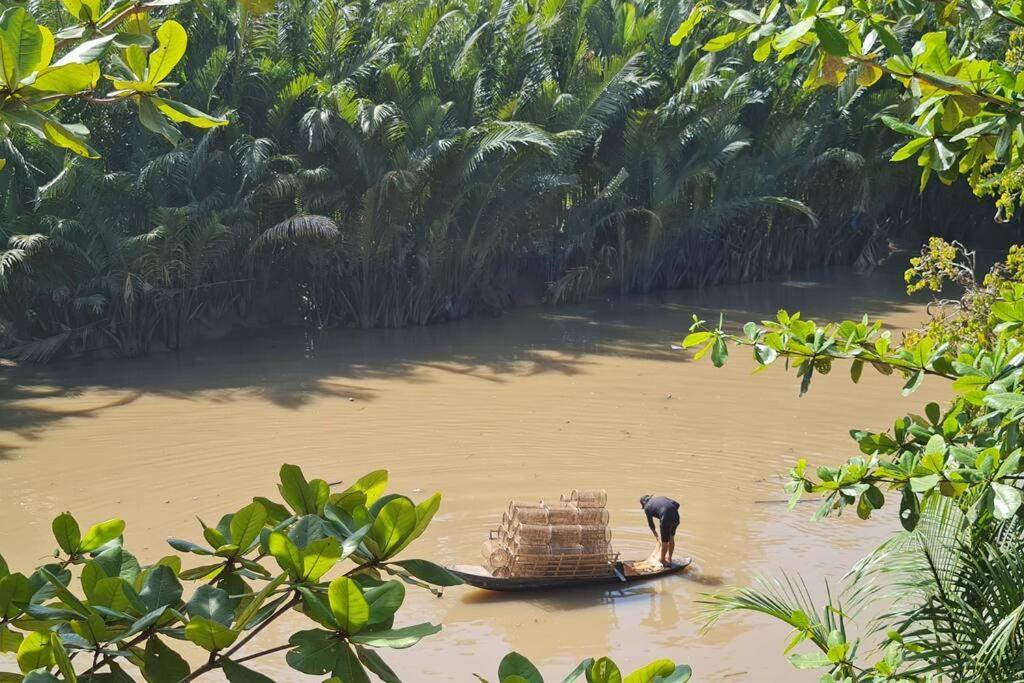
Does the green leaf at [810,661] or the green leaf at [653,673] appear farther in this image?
the green leaf at [810,661]

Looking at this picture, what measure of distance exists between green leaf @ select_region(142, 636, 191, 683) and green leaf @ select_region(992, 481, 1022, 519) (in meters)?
1.62

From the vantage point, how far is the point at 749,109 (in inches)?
827

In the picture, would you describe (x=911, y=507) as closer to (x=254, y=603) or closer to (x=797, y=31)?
(x=797, y=31)

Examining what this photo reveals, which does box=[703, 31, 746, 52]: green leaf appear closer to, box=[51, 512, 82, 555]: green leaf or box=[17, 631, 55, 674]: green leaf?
box=[51, 512, 82, 555]: green leaf

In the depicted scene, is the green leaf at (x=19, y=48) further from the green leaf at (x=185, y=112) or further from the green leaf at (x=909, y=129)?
the green leaf at (x=909, y=129)

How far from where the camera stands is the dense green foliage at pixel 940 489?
104 inches

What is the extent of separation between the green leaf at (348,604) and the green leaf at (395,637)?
2 centimetres

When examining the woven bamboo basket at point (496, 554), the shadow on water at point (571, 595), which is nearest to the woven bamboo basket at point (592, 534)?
the shadow on water at point (571, 595)

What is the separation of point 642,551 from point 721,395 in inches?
200

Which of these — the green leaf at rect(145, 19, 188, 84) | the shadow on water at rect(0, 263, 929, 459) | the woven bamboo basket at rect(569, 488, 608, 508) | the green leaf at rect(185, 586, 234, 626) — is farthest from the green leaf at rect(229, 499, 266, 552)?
the shadow on water at rect(0, 263, 929, 459)

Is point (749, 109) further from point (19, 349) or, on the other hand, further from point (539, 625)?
point (539, 625)

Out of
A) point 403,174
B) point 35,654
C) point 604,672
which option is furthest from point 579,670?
point 403,174

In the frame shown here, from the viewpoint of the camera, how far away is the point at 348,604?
4.75 feet

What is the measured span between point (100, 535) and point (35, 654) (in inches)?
13.3
